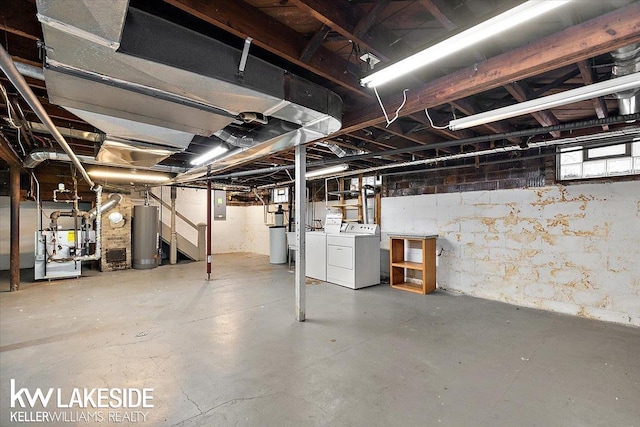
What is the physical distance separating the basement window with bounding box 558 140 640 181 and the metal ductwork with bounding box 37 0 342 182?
129 inches

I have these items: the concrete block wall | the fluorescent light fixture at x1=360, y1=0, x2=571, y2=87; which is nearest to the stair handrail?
the concrete block wall

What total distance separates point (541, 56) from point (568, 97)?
0.56m

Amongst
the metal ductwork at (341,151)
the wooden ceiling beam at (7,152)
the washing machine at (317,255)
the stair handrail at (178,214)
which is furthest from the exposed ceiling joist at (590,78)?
the stair handrail at (178,214)

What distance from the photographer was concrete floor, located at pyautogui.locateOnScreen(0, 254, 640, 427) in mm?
1822

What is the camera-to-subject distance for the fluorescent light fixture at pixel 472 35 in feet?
3.88

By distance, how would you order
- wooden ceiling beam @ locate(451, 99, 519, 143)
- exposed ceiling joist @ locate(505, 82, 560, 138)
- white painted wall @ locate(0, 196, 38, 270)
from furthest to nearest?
white painted wall @ locate(0, 196, 38, 270)
wooden ceiling beam @ locate(451, 99, 519, 143)
exposed ceiling joist @ locate(505, 82, 560, 138)

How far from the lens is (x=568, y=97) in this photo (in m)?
1.95

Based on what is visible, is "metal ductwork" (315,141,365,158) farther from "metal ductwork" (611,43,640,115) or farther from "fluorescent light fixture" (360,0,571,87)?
"metal ductwork" (611,43,640,115)

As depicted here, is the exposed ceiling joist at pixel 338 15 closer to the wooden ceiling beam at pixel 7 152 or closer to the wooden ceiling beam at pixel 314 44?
the wooden ceiling beam at pixel 314 44

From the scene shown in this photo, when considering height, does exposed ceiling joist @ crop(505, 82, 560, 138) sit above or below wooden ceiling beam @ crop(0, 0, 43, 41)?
below

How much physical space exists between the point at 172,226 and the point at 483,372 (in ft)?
24.3

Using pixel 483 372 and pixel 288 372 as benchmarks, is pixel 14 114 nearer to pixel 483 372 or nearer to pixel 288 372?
pixel 288 372

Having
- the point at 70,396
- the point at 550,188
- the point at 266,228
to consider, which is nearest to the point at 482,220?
the point at 550,188

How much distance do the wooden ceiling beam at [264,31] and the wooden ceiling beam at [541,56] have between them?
67 centimetres
